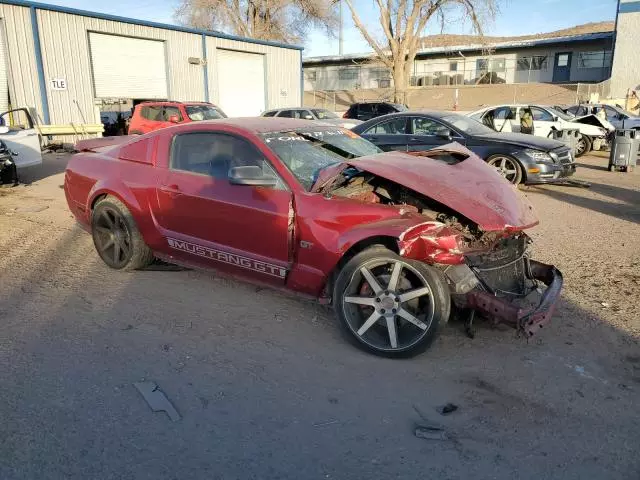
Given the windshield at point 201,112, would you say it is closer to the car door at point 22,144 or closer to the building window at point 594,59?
the car door at point 22,144

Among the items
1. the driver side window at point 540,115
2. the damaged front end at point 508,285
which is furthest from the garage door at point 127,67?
the damaged front end at point 508,285

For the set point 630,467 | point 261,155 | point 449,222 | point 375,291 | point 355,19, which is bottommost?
point 630,467

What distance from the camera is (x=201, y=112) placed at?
52.1ft

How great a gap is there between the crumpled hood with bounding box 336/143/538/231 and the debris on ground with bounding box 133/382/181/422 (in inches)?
80.7

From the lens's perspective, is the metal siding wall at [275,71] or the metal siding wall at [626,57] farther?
the metal siding wall at [626,57]

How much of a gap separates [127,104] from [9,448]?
21090 millimetres

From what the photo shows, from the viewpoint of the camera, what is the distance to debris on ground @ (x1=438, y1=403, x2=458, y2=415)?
3.08 metres

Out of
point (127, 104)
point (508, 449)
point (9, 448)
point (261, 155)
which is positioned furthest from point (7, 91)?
point (508, 449)

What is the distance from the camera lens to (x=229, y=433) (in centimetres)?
286

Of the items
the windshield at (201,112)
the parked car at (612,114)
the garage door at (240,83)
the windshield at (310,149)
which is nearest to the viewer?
the windshield at (310,149)

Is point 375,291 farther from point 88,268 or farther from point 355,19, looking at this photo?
point 355,19

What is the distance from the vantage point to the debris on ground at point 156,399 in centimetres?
303

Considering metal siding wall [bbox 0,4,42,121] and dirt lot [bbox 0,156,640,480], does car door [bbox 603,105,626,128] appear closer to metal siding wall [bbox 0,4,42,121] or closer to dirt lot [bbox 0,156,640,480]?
dirt lot [bbox 0,156,640,480]

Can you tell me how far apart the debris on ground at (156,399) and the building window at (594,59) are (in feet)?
159
